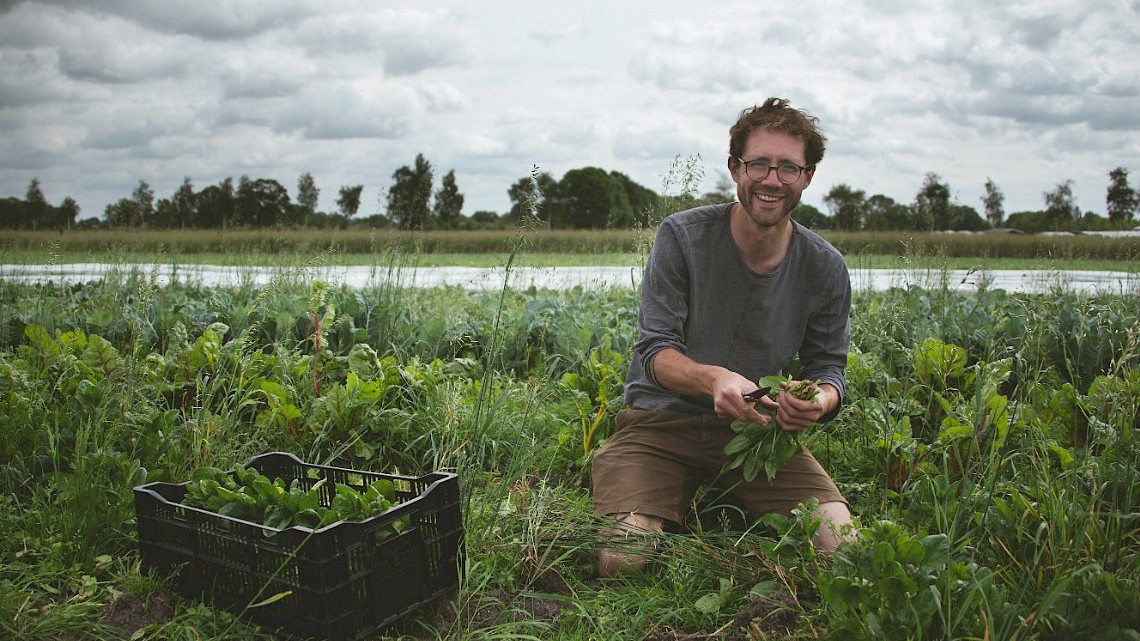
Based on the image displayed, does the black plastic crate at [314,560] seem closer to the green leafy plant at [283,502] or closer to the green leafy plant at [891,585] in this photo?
the green leafy plant at [283,502]

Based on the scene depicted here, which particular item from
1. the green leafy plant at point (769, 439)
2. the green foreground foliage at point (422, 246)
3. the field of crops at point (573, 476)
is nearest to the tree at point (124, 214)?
the green foreground foliage at point (422, 246)

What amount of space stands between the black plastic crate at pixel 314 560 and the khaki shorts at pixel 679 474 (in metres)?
0.71

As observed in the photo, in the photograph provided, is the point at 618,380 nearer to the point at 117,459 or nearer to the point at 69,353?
the point at 117,459

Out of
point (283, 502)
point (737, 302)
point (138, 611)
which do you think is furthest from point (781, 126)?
point (138, 611)

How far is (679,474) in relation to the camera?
9.84 ft

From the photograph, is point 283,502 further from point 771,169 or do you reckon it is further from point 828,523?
point 771,169

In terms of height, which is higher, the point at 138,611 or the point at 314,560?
the point at 314,560

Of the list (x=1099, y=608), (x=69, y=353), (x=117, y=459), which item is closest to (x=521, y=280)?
(x=69, y=353)

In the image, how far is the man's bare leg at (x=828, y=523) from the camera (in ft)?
8.65

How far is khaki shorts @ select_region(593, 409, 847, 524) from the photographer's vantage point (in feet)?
9.49

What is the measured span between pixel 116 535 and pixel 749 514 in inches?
82.8

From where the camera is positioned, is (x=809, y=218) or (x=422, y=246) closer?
(x=809, y=218)

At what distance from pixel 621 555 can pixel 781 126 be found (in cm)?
149

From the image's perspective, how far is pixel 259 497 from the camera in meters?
2.36
